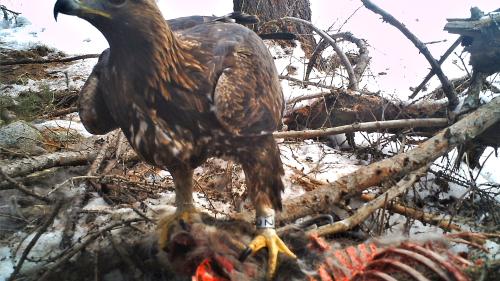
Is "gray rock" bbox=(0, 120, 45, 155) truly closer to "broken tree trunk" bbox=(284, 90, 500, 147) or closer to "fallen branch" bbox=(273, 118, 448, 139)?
"fallen branch" bbox=(273, 118, 448, 139)

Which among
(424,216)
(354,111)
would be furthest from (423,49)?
(424,216)

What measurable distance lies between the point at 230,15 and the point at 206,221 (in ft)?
3.47

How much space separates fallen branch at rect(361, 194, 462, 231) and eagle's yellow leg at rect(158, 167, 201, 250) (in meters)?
1.24

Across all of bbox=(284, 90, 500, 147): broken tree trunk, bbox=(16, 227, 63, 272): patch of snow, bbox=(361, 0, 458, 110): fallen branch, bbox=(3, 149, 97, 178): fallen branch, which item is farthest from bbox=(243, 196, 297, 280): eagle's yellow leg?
bbox=(361, 0, 458, 110): fallen branch

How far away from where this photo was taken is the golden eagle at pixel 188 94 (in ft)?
4.46

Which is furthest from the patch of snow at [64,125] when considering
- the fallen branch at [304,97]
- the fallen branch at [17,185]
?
the fallen branch at [304,97]

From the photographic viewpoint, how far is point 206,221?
2.03m

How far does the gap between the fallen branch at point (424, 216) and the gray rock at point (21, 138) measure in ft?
8.78

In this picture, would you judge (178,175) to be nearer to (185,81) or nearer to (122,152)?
(185,81)

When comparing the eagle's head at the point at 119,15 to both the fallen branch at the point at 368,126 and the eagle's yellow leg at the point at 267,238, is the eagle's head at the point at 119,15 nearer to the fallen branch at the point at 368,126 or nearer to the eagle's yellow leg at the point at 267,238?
the eagle's yellow leg at the point at 267,238

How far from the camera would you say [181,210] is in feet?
7.07

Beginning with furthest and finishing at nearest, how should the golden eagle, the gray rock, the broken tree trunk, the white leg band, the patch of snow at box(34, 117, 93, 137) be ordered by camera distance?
1. the patch of snow at box(34, 117, 93, 137)
2. the broken tree trunk
3. the gray rock
4. the white leg band
5. the golden eagle

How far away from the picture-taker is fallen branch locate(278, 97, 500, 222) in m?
2.31

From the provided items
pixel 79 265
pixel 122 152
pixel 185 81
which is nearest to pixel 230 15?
pixel 185 81
